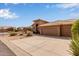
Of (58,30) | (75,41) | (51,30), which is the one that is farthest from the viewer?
(51,30)

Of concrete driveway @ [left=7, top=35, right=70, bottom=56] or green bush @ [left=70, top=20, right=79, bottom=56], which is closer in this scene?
green bush @ [left=70, top=20, right=79, bottom=56]

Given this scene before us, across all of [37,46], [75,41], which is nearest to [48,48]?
[37,46]

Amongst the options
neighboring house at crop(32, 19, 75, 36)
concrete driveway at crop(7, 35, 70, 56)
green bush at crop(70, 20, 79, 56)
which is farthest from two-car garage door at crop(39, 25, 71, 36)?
green bush at crop(70, 20, 79, 56)

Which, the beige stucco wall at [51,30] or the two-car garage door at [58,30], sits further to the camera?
the beige stucco wall at [51,30]

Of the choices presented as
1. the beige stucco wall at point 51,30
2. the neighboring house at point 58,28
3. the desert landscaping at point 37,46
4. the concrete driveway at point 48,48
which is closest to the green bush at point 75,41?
the desert landscaping at point 37,46

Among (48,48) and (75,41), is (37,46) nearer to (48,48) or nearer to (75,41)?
(48,48)

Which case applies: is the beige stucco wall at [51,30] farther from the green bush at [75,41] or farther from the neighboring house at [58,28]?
the green bush at [75,41]

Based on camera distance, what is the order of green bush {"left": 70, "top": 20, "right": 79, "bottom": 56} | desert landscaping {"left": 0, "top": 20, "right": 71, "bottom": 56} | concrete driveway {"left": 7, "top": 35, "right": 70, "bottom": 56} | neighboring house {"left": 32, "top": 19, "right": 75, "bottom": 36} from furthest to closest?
1. neighboring house {"left": 32, "top": 19, "right": 75, "bottom": 36}
2. desert landscaping {"left": 0, "top": 20, "right": 71, "bottom": 56}
3. concrete driveway {"left": 7, "top": 35, "right": 70, "bottom": 56}
4. green bush {"left": 70, "top": 20, "right": 79, "bottom": 56}

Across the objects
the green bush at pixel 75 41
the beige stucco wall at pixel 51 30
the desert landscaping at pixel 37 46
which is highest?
the green bush at pixel 75 41

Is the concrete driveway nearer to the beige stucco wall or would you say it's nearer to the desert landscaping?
the desert landscaping

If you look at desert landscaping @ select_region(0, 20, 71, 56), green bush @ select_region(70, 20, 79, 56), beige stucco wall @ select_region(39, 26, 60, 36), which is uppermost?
green bush @ select_region(70, 20, 79, 56)

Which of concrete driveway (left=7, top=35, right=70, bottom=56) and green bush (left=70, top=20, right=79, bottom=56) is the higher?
green bush (left=70, top=20, right=79, bottom=56)

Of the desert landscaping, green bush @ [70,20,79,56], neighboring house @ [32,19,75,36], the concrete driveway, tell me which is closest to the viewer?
green bush @ [70,20,79,56]

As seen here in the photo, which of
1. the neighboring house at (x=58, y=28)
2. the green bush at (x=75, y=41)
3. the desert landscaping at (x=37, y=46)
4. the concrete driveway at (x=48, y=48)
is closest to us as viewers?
the green bush at (x=75, y=41)
